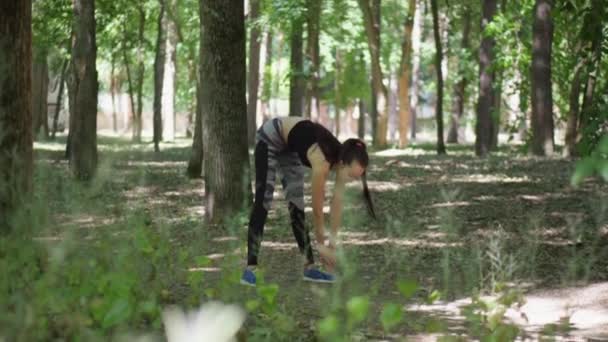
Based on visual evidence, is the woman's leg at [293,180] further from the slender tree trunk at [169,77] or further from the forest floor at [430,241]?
the slender tree trunk at [169,77]

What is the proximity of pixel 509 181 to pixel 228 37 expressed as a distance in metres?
8.28

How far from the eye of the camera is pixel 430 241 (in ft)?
39.9

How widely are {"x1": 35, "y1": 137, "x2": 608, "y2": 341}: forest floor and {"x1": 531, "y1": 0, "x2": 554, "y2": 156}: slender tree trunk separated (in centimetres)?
251

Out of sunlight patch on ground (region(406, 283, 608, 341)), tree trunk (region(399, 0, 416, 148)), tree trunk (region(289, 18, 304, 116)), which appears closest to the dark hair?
sunlight patch on ground (region(406, 283, 608, 341))

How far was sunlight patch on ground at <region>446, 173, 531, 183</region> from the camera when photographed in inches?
757

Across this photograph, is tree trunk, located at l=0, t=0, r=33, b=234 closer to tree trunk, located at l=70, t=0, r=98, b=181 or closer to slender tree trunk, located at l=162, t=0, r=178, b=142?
tree trunk, located at l=70, t=0, r=98, b=181

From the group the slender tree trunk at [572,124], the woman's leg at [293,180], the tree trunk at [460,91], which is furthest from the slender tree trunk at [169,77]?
the woman's leg at [293,180]

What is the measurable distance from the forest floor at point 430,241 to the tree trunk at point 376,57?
1073 centimetres

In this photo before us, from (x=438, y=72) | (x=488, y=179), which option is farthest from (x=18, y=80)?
(x=438, y=72)

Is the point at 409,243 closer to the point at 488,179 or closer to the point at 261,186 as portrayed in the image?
the point at 261,186

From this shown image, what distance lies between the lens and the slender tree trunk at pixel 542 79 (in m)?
25.6

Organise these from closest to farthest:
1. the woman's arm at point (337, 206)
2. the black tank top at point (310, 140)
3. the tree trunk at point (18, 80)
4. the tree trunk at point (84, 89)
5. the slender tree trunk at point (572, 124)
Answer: the woman's arm at point (337, 206)
the black tank top at point (310, 140)
the tree trunk at point (18, 80)
the tree trunk at point (84, 89)
the slender tree trunk at point (572, 124)

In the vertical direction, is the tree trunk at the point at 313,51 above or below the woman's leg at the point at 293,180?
above

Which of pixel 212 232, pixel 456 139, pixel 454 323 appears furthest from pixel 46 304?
pixel 456 139
